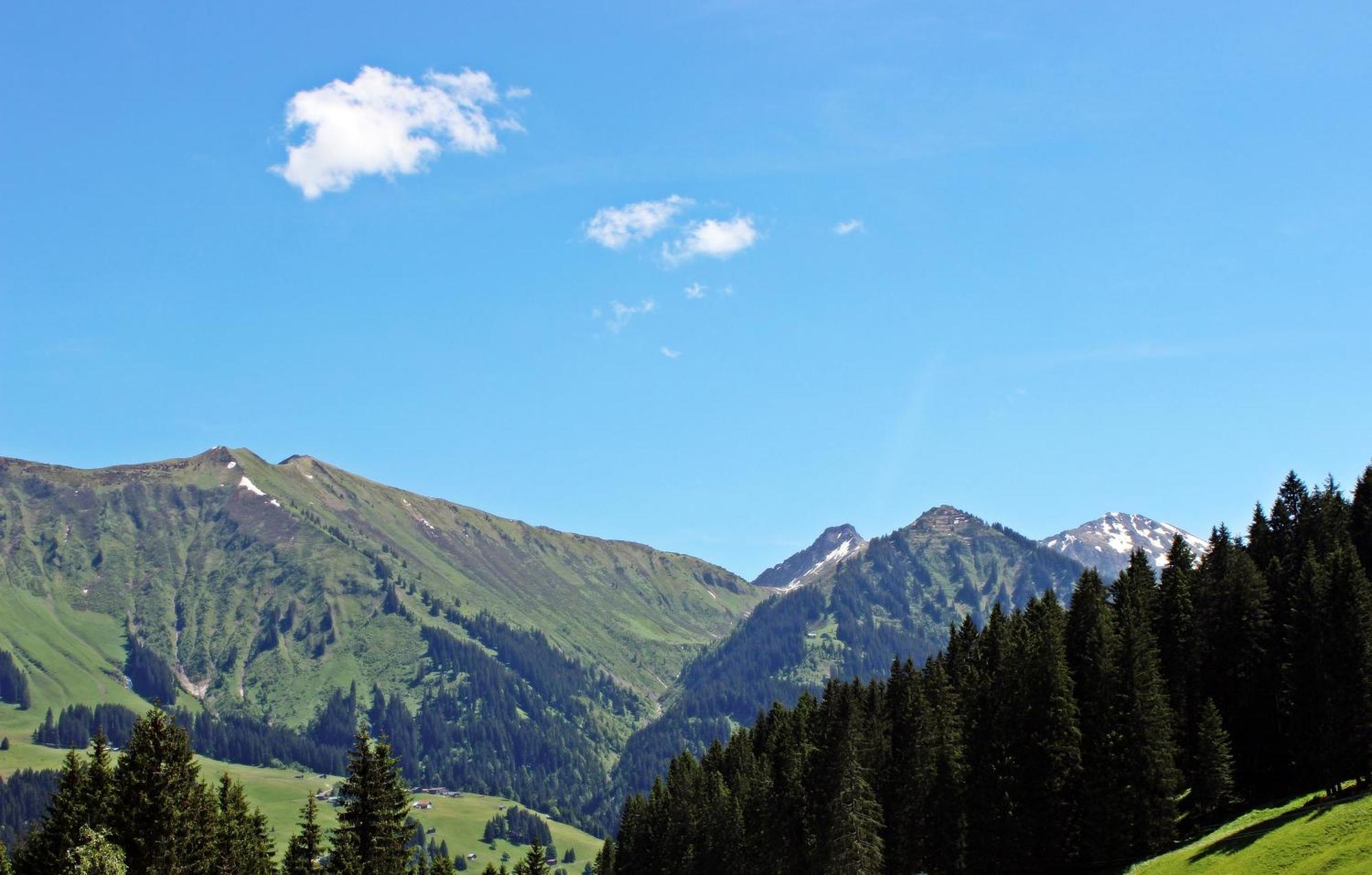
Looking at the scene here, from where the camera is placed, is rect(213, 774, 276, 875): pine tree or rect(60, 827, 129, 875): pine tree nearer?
rect(60, 827, 129, 875): pine tree

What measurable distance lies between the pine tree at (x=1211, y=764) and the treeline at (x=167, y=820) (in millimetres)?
43258

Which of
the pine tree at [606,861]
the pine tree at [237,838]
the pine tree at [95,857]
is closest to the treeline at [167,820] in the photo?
the pine tree at [95,857]

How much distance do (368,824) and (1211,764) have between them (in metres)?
53.2

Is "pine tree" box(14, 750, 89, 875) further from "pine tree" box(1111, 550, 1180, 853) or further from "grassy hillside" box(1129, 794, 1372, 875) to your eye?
"pine tree" box(1111, 550, 1180, 853)

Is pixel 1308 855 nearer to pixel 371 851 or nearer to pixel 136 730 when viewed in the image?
pixel 371 851

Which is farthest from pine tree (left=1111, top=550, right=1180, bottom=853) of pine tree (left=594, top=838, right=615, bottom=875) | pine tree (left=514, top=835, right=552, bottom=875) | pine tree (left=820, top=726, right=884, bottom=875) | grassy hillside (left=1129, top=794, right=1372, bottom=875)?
pine tree (left=594, top=838, right=615, bottom=875)

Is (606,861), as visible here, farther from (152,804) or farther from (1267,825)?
(152,804)

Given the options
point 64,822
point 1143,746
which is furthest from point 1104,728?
point 64,822

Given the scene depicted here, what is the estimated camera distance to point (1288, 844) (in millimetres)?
62281

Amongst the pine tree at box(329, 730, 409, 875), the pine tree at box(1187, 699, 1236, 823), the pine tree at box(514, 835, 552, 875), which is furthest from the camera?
the pine tree at box(1187, 699, 1236, 823)

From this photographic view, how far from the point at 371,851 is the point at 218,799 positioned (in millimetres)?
19980

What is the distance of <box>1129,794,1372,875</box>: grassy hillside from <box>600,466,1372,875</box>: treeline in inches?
135

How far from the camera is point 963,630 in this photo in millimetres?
114500

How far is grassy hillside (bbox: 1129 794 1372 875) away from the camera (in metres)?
57.8
